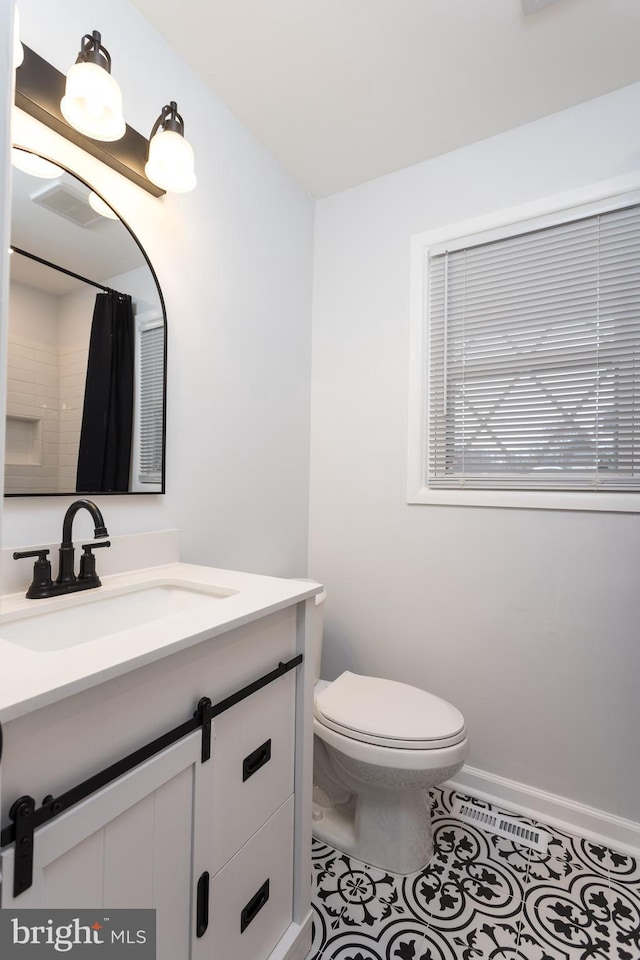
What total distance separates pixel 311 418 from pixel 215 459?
0.68 m

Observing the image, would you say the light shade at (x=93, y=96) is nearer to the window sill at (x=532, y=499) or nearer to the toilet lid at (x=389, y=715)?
the window sill at (x=532, y=499)

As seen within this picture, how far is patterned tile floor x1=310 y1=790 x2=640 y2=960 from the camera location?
44.9 inches

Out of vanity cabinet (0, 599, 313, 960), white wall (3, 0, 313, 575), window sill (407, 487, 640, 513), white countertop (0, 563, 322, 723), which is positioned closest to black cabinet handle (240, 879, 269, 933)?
vanity cabinet (0, 599, 313, 960)

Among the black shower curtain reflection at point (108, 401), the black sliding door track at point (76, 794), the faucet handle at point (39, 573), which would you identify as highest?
the black shower curtain reflection at point (108, 401)

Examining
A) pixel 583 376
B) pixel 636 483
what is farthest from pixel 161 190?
pixel 636 483

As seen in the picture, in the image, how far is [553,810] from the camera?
1.59 metres

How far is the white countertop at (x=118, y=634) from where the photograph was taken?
1.87ft

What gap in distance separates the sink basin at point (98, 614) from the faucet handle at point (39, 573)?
53mm

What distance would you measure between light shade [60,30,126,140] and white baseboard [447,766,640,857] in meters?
2.33

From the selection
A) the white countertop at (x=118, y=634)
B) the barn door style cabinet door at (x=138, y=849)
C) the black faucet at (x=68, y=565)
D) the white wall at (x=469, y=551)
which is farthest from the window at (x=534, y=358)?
the barn door style cabinet door at (x=138, y=849)

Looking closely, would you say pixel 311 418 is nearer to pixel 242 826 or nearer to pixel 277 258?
pixel 277 258

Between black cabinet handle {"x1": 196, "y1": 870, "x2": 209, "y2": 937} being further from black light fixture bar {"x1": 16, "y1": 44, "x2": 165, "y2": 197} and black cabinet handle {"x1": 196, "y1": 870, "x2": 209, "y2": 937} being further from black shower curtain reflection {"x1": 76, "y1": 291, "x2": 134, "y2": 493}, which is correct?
black light fixture bar {"x1": 16, "y1": 44, "x2": 165, "y2": 197}

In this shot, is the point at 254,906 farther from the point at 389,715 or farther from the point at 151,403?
the point at 151,403

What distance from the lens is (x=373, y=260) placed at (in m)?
2.02
